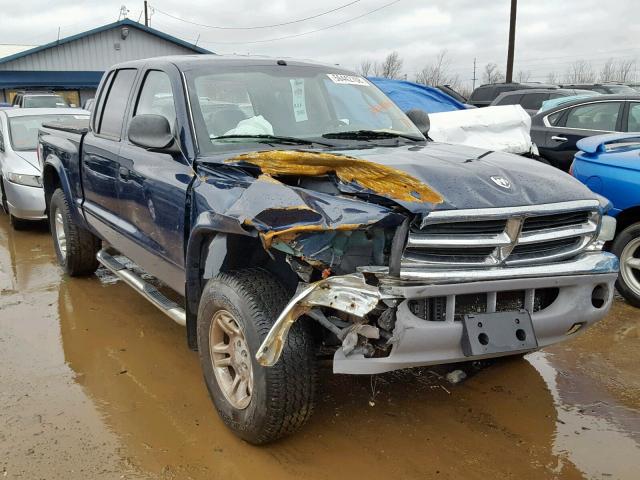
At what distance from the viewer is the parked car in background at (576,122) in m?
7.58

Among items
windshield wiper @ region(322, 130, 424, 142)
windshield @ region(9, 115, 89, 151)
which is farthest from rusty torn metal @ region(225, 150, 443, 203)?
windshield @ region(9, 115, 89, 151)

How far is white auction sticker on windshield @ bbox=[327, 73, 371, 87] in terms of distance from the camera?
4465 mm

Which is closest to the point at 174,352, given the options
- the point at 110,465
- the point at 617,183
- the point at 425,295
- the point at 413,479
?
the point at 110,465

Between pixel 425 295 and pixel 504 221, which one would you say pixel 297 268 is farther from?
pixel 504 221

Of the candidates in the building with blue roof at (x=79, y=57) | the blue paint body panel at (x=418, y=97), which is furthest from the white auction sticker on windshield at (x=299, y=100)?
the building with blue roof at (x=79, y=57)

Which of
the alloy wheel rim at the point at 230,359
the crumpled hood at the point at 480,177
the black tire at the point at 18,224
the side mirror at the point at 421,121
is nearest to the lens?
the crumpled hood at the point at 480,177

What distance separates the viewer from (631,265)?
17.3 ft

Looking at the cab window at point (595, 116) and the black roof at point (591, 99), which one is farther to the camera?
the cab window at point (595, 116)

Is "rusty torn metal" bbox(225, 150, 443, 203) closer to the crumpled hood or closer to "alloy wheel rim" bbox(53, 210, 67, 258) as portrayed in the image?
the crumpled hood

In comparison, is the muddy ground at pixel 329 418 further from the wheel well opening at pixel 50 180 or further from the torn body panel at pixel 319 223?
the wheel well opening at pixel 50 180

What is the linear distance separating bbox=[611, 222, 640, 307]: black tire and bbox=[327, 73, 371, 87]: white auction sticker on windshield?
2.57m

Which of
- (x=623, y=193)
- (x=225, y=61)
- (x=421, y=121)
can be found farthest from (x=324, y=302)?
(x=623, y=193)

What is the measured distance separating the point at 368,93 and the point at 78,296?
3274 mm

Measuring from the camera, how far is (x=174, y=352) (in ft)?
14.4
